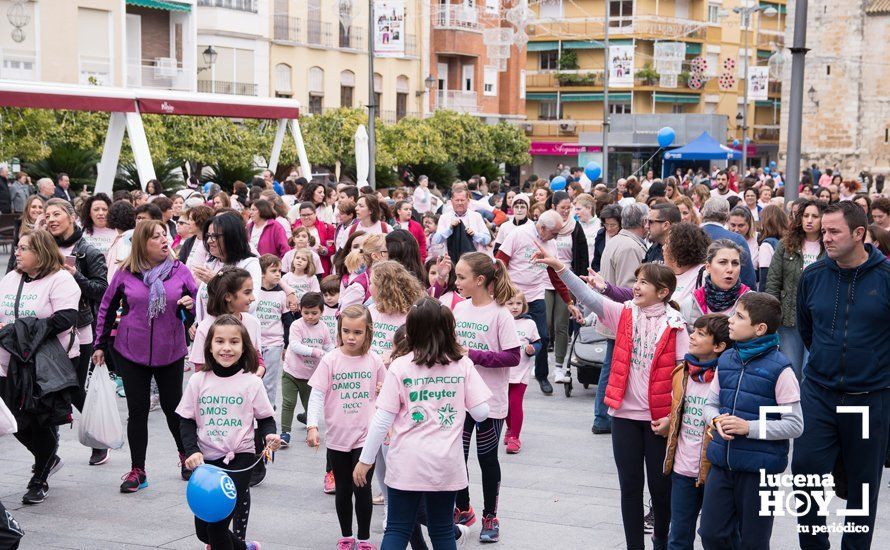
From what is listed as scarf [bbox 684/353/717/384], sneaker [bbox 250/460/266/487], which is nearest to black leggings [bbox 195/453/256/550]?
sneaker [bbox 250/460/266/487]

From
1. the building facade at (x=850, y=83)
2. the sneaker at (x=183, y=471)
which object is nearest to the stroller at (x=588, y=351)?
the sneaker at (x=183, y=471)

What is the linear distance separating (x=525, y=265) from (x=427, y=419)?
5.57 metres

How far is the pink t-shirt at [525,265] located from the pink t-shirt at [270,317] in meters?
2.47

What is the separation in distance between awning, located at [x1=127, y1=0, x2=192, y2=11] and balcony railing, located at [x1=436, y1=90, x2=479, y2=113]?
48.1ft

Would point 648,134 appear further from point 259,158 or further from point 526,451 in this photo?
point 526,451

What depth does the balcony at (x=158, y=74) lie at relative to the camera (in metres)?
39.1

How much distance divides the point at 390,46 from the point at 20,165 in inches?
383

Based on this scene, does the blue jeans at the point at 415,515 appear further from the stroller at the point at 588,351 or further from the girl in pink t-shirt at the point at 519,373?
the stroller at the point at 588,351

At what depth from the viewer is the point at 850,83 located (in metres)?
55.0

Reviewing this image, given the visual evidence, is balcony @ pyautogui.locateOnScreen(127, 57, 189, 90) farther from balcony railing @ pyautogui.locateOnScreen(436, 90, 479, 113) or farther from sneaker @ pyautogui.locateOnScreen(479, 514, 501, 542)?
sneaker @ pyautogui.locateOnScreen(479, 514, 501, 542)

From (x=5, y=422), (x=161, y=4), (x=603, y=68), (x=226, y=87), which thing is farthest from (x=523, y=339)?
(x=603, y=68)

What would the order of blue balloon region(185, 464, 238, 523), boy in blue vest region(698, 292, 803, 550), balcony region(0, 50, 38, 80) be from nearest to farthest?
boy in blue vest region(698, 292, 803, 550) → blue balloon region(185, 464, 238, 523) → balcony region(0, 50, 38, 80)

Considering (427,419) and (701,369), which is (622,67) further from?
(427,419)

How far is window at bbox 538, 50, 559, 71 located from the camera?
206 feet
